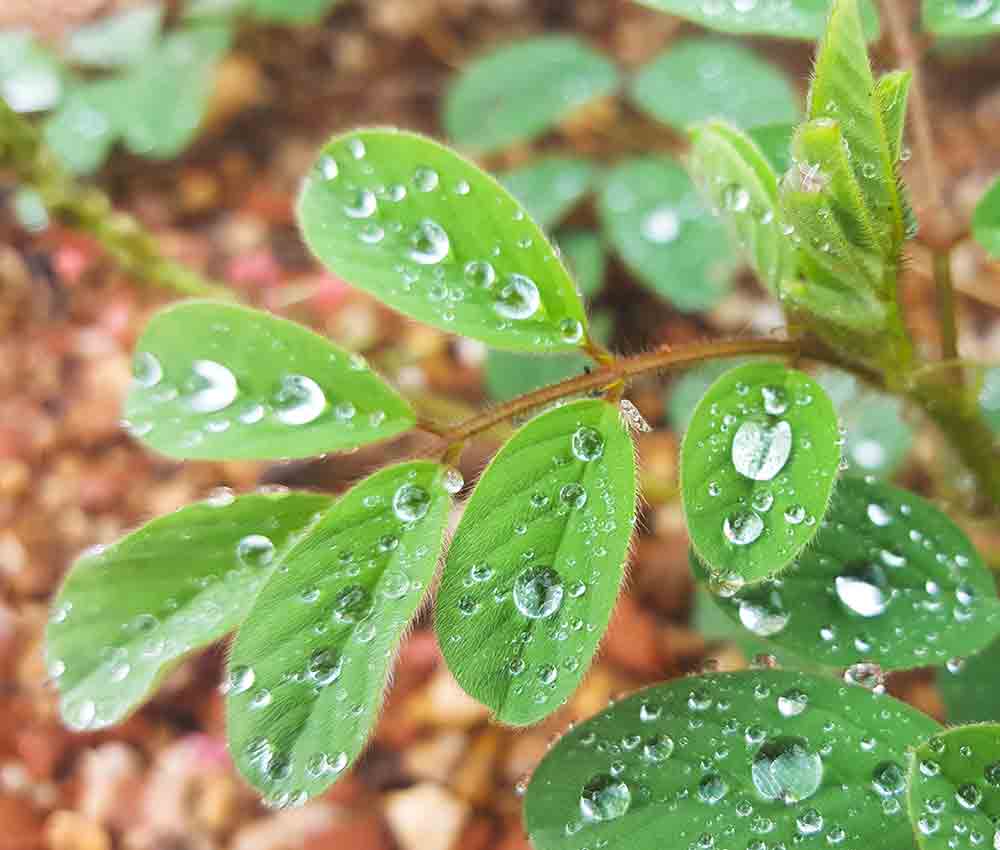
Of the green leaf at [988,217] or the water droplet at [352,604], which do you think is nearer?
the water droplet at [352,604]

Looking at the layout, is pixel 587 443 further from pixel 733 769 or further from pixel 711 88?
pixel 711 88

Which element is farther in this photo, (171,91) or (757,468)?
(171,91)

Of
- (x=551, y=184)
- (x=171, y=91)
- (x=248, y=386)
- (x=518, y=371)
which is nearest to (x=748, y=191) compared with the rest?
(x=248, y=386)

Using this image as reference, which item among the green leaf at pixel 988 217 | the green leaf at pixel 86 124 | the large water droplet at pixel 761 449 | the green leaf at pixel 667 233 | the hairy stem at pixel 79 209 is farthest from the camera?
the green leaf at pixel 86 124

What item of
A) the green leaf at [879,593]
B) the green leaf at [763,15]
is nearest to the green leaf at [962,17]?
the green leaf at [763,15]

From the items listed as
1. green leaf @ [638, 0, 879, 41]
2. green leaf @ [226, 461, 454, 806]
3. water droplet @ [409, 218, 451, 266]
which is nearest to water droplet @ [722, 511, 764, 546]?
green leaf @ [226, 461, 454, 806]

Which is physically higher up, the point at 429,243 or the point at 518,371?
the point at 429,243

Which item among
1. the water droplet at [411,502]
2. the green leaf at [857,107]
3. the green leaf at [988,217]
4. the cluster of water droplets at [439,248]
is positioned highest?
the green leaf at [857,107]

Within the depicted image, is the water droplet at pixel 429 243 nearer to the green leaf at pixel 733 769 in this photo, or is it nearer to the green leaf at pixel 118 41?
the green leaf at pixel 733 769
